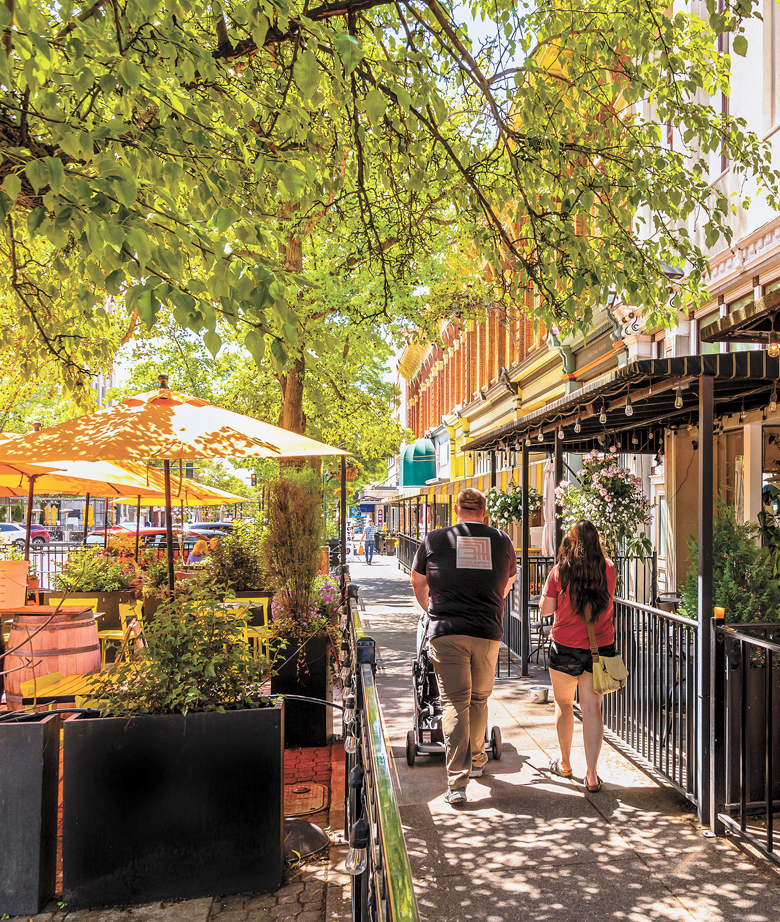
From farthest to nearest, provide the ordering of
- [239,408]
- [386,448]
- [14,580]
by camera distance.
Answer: [386,448] < [239,408] < [14,580]

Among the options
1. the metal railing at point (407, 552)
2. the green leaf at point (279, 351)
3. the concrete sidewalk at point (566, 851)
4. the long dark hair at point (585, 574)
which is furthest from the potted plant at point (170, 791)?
the metal railing at point (407, 552)

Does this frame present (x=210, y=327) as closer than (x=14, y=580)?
Yes

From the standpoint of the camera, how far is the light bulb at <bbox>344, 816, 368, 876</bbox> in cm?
206

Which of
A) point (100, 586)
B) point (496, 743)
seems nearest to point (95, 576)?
point (100, 586)

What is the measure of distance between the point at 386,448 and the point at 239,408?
6.54m

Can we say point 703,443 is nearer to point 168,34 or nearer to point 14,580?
point 168,34

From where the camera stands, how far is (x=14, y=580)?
8.98 meters

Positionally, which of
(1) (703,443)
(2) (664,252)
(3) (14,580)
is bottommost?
(3) (14,580)

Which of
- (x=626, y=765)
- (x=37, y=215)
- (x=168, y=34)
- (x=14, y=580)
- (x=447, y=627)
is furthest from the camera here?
(x=14, y=580)

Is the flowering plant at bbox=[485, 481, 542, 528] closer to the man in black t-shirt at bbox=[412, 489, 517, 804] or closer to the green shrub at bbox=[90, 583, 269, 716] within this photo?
the man in black t-shirt at bbox=[412, 489, 517, 804]

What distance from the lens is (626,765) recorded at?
Answer: 5.60 metres

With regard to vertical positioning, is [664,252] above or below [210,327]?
above

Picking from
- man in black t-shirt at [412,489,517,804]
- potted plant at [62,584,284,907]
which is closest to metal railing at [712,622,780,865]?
man in black t-shirt at [412,489,517,804]

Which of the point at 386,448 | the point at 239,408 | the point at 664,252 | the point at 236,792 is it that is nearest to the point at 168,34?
the point at 236,792
